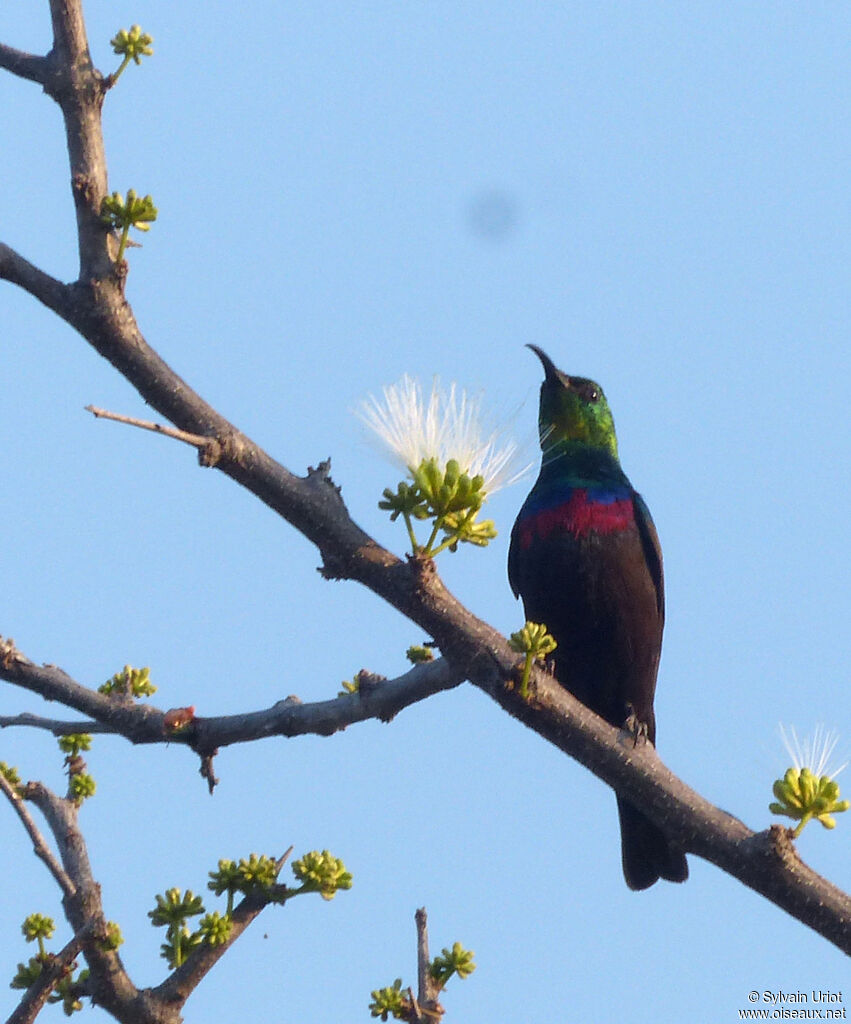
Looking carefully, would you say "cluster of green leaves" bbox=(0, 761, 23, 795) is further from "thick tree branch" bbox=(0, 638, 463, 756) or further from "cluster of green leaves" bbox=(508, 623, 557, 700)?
"cluster of green leaves" bbox=(508, 623, 557, 700)

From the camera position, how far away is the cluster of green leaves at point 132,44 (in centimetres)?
306

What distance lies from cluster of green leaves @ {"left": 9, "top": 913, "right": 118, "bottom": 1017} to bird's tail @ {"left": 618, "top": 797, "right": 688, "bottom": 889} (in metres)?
3.00

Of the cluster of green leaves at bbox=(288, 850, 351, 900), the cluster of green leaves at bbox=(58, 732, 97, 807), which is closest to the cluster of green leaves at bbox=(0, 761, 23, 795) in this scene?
the cluster of green leaves at bbox=(58, 732, 97, 807)

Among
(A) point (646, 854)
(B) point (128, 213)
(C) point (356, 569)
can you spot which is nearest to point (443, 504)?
(C) point (356, 569)

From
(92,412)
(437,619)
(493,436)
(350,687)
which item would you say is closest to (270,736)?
(350,687)

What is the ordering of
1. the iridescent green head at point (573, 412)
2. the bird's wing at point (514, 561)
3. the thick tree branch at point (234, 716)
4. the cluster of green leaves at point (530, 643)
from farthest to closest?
1. the iridescent green head at point (573, 412)
2. the bird's wing at point (514, 561)
3. the thick tree branch at point (234, 716)
4. the cluster of green leaves at point (530, 643)

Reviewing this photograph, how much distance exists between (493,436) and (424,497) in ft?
0.92

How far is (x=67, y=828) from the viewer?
372cm

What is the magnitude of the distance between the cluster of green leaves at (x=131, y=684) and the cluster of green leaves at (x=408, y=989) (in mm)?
1112

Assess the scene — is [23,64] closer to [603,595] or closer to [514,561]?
[603,595]

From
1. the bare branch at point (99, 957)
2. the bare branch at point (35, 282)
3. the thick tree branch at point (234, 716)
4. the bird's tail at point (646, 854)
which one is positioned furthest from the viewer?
the bird's tail at point (646, 854)

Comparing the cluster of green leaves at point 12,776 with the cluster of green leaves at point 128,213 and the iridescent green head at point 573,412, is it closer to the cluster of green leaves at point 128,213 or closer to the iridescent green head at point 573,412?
the cluster of green leaves at point 128,213

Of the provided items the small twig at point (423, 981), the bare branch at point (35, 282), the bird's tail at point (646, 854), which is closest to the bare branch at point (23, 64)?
the bare branch at point (35, 282)

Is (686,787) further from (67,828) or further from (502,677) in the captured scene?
(67,828)
